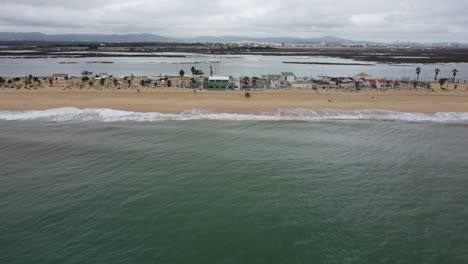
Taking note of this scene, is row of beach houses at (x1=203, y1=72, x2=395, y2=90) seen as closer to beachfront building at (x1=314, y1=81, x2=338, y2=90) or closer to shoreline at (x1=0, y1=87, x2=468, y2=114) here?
beachfront building at (x1=314, y1=81, x2=338, y2=90)

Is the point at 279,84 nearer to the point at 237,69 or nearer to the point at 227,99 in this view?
the point at 227,99

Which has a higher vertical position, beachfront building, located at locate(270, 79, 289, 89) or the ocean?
beachfront building, located at locate(270, 79, 289, 89)

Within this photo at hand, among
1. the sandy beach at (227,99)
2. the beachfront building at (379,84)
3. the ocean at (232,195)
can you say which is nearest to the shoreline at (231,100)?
the sandy beach at (227,99)

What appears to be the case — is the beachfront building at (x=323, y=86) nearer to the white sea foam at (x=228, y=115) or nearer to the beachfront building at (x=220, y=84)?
the beachfront building at (x=220, y=84)

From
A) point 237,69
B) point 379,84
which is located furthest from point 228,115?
point 237,69

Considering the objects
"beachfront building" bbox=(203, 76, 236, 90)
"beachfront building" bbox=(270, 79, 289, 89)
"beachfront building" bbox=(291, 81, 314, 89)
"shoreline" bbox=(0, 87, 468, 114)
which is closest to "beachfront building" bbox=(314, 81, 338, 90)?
"beachfront building" bbox=(291, 81, 314, 89)

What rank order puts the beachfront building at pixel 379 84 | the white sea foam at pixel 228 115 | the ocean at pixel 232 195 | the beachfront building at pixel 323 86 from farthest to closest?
1. the beachfront building at pixel 379 84
2. the beachfront building at pixel 323 86
3. the white sea foam at pixel 228 115
4. the ocean at pixel 232 195
